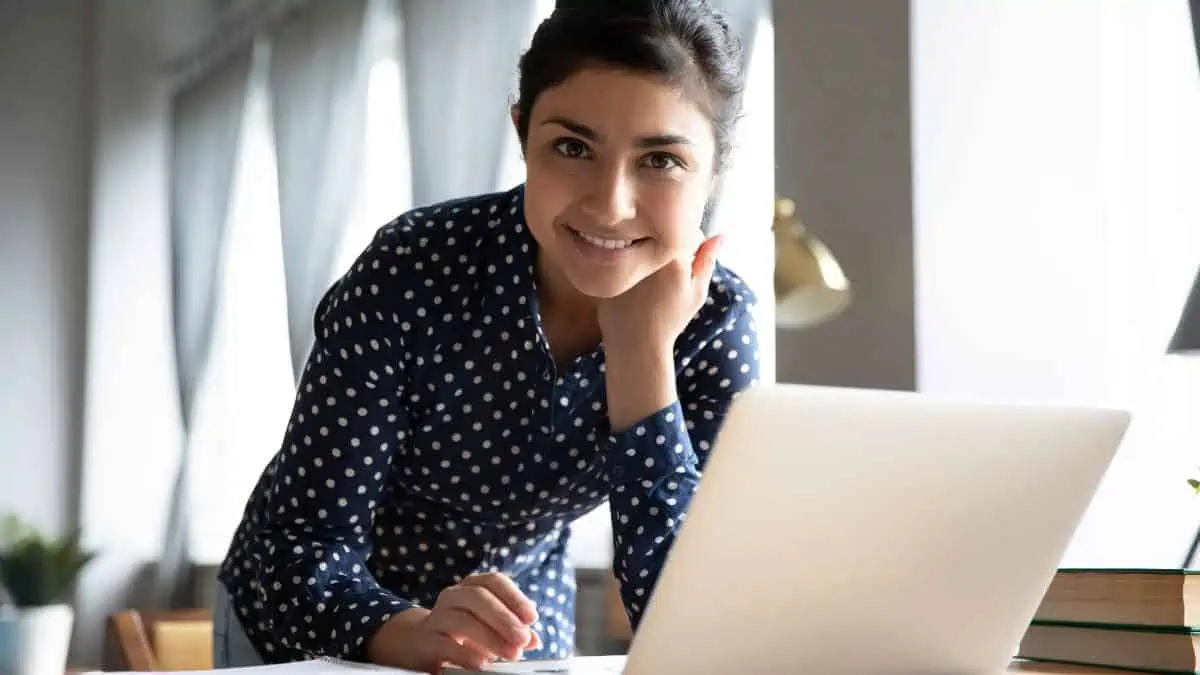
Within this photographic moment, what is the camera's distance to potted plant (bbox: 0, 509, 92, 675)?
0.97 meters

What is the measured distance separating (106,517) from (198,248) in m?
1.10

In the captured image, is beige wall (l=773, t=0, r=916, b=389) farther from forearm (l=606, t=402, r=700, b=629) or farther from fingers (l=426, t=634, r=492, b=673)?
fingers (l=426, t=634, r=492, b=673)

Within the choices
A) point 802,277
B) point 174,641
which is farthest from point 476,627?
point 174,641

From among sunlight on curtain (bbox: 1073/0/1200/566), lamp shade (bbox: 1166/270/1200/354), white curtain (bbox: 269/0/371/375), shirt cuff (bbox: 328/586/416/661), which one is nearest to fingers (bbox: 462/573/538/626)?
shirt cuff (bbox: 328/586/416/661)

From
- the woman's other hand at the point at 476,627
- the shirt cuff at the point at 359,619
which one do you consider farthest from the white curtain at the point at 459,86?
the woman's other hand at the point at 476,627

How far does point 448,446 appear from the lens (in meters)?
1.37

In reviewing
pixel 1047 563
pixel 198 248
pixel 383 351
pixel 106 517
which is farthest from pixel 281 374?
pixel 1047 563

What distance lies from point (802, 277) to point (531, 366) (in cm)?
99

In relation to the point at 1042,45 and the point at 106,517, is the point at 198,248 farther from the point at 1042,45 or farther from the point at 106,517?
the point at 1042,45

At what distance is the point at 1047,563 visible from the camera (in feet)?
2.96

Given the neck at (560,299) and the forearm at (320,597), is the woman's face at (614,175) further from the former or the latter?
the forearm at (320,597)

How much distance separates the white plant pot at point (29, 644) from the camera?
957mm

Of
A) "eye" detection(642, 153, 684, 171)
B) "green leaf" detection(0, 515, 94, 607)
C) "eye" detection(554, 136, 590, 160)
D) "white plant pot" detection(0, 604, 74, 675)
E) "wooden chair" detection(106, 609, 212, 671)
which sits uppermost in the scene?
"eye" detection(554, 136, 590, 160)

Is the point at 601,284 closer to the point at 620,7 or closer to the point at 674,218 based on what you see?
the point at 674,218
